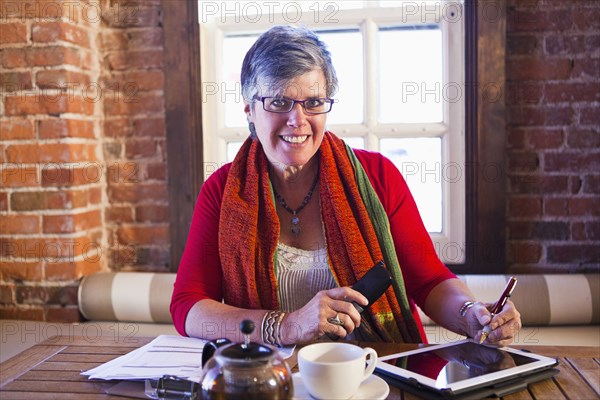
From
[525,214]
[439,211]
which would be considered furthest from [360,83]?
[525,214]

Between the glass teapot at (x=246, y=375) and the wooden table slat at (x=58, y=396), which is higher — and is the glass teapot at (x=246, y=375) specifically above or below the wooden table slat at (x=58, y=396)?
above

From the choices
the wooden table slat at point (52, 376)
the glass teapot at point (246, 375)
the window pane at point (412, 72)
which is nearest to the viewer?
the glass teapot at point (246, 375)

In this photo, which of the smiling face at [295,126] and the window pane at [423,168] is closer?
the smiling face at [295,126]

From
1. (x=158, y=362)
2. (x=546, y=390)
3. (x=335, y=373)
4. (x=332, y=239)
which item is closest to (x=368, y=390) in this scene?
(x=335, y=373)

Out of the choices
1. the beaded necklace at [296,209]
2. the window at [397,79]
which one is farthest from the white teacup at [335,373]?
the window at [397,79]

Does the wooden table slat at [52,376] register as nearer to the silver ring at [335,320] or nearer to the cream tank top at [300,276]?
the silver ring at [335,320]

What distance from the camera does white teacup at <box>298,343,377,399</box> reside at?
972 mm

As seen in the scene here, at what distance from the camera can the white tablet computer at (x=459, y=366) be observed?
3.46 ft

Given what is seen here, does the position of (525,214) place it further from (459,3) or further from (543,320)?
(459,3)

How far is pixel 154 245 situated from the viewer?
2.53 metres

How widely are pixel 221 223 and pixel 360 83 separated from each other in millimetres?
1019

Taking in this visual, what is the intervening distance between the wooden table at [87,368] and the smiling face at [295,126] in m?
0.57

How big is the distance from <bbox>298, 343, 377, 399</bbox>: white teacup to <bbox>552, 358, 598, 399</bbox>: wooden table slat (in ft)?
1.19

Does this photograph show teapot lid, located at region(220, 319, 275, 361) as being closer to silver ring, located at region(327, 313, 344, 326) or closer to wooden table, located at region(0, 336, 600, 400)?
wooden table, located at region(0, 336, 600, 400)
